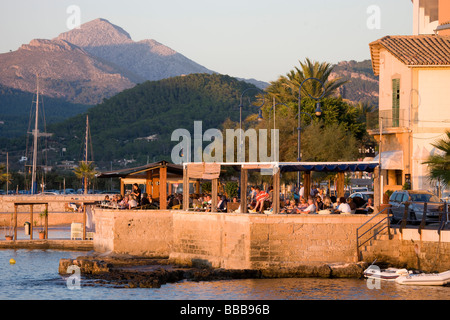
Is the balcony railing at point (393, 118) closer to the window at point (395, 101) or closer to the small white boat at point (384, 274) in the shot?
the window at point (395, 101)

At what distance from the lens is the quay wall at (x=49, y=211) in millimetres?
67625

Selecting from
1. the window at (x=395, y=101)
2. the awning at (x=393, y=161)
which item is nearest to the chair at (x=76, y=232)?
the awning at (x=393, y=161)

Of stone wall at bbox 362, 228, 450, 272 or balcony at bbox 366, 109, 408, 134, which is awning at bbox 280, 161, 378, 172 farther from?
balcony at bbox 366, 109, 408, 134

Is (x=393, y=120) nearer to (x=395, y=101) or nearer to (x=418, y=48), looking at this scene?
(x=395, y=101)

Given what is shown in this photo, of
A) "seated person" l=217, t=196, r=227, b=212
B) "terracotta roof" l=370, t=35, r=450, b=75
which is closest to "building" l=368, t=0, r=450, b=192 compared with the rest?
"terracotta roof" l=370, t=35, r=450, b=75

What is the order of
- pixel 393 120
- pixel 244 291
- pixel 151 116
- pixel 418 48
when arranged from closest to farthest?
1. pixel 244 291
2. pixel 393 120
3. pixel 418 48
4. pixel 151 116

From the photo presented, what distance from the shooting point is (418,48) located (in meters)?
41.0

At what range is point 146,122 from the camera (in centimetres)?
15275

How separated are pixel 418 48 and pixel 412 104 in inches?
131

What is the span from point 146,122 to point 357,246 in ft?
417

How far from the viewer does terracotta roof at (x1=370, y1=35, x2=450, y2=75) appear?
3941 cm

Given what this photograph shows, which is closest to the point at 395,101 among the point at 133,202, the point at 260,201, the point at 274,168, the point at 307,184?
the point at 307,184

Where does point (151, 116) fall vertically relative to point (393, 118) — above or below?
above
